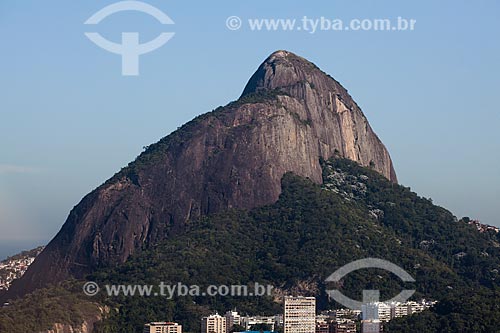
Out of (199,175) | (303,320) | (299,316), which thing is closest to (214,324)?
(299,316)

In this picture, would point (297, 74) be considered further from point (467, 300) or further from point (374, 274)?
point (467, 300)

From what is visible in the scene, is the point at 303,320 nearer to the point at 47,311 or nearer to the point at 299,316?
the point at 299,316

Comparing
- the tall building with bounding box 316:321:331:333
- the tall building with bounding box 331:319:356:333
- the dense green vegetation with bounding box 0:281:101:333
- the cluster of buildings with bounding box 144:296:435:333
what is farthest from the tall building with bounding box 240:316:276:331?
the dense green vegetation with bounding box 0:281:101:333

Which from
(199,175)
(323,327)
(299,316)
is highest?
(199,175)

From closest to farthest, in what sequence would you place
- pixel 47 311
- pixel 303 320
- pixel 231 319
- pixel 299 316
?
pixel 47 311 < pixel 303 320 < pixel 299 316 < pixel 231 319

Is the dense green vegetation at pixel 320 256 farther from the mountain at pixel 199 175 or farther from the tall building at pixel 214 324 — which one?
the tall building at pixel 214 324

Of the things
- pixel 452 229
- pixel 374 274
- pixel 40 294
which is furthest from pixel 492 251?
pixel 40 294
